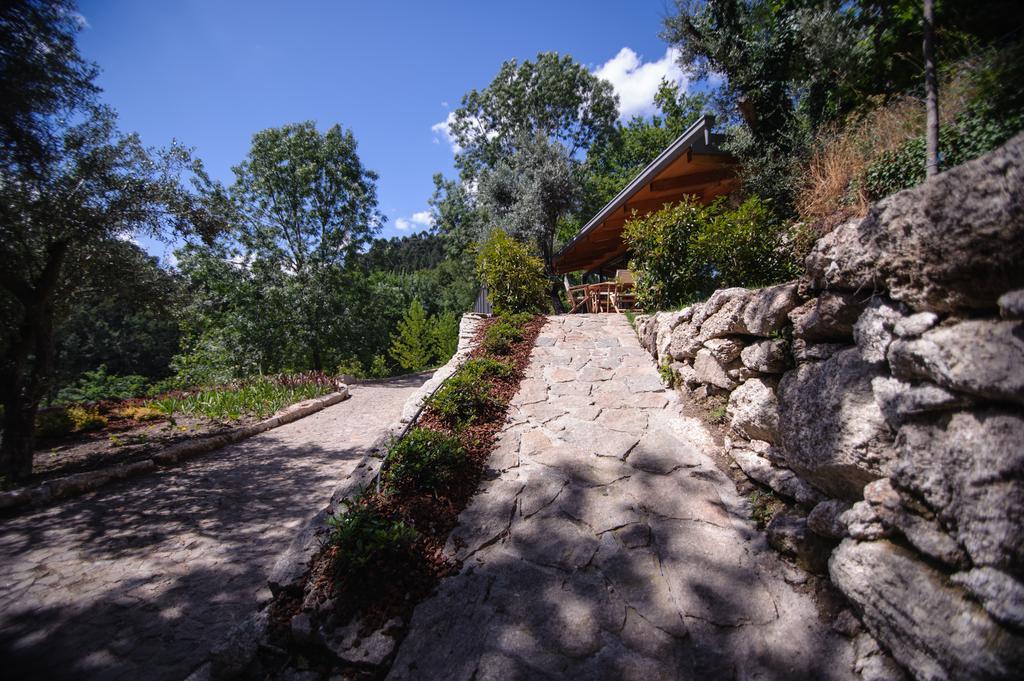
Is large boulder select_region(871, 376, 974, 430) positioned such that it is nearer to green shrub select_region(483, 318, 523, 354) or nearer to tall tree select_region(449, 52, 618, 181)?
green shrub select_region(483, 318, 523, 354)

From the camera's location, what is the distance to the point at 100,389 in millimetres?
8914

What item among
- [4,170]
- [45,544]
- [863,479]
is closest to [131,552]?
[45,544]

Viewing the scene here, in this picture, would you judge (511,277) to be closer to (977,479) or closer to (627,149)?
(977,479)

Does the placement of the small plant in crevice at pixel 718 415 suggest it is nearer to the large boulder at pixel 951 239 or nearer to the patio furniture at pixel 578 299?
the large boulder at pixel 951 239

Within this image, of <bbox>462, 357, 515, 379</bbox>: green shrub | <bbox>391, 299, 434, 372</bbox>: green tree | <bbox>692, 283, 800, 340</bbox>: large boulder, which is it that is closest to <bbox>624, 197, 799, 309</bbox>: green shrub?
<bbox>692, 283, 800, 340</bbox>: large boulder

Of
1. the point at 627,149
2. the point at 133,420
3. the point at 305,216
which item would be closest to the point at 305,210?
the point at 305,216

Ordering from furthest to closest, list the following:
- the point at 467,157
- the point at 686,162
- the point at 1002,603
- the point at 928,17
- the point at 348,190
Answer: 1. the point at 467,157
2. the point at 348,190
3. the point at 686,162
4. the point at 928,17
5. the point at 1002,603

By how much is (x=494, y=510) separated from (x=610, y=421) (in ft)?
5.52

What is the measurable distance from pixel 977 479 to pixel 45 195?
8.07 m

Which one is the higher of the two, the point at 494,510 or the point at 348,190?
the point at 348,190

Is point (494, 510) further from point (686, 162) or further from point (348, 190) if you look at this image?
point (348, 190)

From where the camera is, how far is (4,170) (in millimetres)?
4121

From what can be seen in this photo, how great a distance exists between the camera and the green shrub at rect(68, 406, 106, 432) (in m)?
6.84

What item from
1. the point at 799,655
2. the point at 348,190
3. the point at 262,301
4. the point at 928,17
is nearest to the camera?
the point at 799,655
